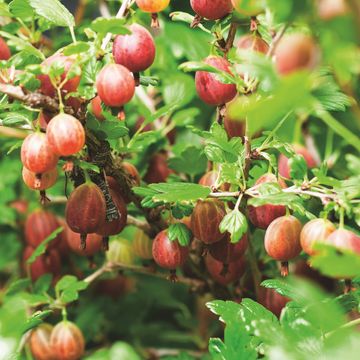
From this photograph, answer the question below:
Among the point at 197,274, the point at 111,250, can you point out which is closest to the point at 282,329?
the point at 197,274

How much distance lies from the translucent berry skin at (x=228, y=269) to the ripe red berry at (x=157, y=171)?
0.61ft

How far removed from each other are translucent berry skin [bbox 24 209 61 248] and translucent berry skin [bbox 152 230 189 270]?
0.33 metres

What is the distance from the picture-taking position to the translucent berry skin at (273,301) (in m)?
0.84

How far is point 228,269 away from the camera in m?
0.85

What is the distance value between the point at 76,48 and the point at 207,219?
0.25 m

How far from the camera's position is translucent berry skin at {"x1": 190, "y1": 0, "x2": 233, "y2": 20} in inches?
28.0

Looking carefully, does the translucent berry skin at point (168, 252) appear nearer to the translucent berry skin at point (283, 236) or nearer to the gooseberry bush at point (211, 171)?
the gooseberry bush at point (211, 171)

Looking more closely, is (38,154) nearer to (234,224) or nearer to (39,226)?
(234,224)

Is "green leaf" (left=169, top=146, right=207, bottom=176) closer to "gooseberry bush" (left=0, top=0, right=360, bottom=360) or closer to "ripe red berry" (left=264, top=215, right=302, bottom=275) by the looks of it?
"gooseberry bush" (left=0, top=0, right=360, bottom=360)

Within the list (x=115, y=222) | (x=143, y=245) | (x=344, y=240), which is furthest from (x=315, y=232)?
(x=143, y=245)

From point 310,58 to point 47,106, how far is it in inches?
11.9

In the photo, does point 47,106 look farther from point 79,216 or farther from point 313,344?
point 313,344

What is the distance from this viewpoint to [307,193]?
26.6 inches

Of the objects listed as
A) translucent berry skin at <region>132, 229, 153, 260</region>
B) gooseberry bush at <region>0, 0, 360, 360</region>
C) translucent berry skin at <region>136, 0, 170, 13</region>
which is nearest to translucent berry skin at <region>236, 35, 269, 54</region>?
gooseberry bush at <region>0, 0, 360, 360</region>
